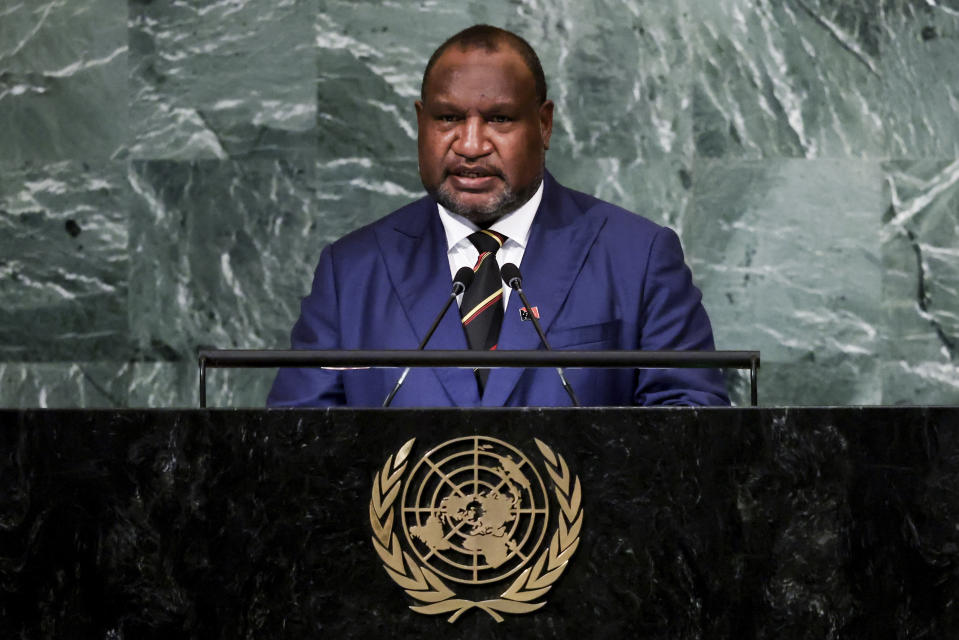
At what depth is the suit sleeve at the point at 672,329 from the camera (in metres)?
2.78

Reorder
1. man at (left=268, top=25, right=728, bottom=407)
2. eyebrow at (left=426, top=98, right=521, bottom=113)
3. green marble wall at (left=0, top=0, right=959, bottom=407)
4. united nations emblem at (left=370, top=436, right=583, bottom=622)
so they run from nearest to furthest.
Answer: united nations emblem at (left=370, top=436, right=583, bottom=622) → man at (left=268, top=25, right=728, bottom=407) → eyebrow at (left=426, top=98, right=521, bottom=113) → green marble wall at (left=0, top=0, right=959, bottom=407)

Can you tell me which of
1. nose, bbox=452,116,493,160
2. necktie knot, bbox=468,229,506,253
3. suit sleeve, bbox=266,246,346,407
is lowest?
suit sleeve, bbox=266,246,346,407

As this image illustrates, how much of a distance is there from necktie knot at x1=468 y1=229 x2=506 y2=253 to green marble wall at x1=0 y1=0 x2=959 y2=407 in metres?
1.53

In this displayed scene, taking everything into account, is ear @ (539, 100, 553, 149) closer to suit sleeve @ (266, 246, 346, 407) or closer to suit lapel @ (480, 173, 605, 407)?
suit lapel @ (480, 173, 605, 407)

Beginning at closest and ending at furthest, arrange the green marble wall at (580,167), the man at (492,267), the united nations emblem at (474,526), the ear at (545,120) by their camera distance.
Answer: the united nations emblem at (474,526) → the man at (492,267) → the ear at (545,120) → the green marble wall at (580,167)

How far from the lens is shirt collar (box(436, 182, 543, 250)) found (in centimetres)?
310

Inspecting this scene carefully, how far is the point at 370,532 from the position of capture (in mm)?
2139

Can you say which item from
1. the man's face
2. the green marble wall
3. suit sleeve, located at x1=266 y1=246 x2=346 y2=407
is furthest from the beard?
the green marble wall

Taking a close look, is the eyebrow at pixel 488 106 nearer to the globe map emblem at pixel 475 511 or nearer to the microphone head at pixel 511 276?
the microphone head at pixel 511 276

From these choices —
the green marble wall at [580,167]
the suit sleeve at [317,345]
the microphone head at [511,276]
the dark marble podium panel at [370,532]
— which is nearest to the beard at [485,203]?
the suit sleeve at [317,345]

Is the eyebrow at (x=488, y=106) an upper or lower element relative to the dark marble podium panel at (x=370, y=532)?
upper

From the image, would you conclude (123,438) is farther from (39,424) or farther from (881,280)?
(881,280)

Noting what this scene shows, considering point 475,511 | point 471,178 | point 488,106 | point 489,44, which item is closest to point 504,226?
point 471,178

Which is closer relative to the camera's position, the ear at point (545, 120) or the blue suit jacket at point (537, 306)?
the blue suit jacket at point (537, 306)
